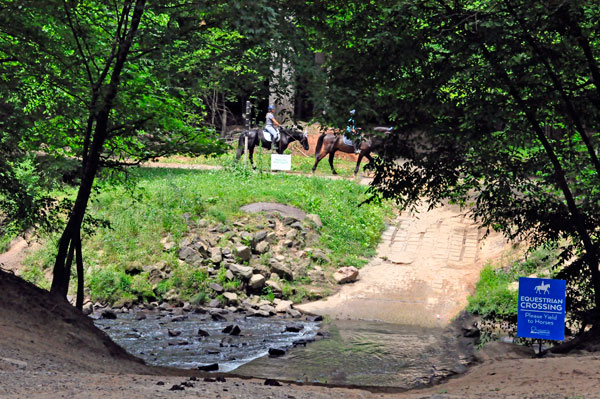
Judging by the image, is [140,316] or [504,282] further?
[504,282]

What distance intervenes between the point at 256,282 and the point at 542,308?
1003 cm

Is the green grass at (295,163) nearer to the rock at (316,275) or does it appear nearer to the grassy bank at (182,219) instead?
the grassy bank at (182,219)

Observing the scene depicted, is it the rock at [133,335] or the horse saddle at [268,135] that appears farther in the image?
the horse saddle at [268,135]

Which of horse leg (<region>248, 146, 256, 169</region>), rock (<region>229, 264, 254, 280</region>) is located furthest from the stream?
horse leg (<region>248, 146, 256, 169</region>)

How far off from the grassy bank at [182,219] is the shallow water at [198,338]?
5.93 ft

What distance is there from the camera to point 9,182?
11492 mm

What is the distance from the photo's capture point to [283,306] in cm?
1919

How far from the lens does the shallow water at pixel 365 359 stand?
13.3 metres

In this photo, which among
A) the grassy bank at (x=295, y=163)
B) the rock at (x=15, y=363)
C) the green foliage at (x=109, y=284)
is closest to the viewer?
the rock at (x=15, y=363)

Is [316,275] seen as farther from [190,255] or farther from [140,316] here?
[140,316]

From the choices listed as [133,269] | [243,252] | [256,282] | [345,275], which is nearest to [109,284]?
[133,269]

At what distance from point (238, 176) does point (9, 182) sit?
51.7ft

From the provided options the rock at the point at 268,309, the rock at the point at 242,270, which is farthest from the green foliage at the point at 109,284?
the rock at the point at 268,309

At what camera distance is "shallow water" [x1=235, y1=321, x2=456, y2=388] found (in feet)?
43.6
